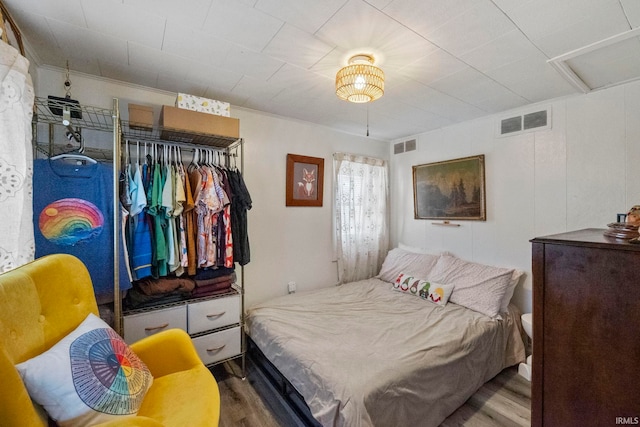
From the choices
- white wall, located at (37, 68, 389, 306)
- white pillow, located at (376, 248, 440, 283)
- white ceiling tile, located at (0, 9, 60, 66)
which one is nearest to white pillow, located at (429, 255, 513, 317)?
white pillow, located at (376, 248, 440, 283)

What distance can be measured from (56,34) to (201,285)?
174 centimetres

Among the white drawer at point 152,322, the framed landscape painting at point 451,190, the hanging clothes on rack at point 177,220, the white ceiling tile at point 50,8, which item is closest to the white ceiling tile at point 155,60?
the white ceiling tile at point 50,8

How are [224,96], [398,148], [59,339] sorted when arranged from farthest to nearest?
[398,148] → [224,96] → [59,339]

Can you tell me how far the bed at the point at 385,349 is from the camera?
4.64 feet

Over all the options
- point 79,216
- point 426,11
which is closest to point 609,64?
point 426,11

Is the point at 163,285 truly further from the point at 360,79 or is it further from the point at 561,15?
the point at 561,15

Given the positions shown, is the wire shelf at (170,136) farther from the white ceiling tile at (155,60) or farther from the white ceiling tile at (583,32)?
the white ceiling tile at (583,32)

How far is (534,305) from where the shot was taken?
1011 millimetres

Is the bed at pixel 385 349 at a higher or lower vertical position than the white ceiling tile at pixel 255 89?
lower

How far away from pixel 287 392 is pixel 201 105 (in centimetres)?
222

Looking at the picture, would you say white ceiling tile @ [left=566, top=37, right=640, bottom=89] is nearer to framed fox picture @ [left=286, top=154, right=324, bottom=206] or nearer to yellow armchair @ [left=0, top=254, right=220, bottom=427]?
framed fox picture @ [left=286, top=154, right=324, bottom=206]

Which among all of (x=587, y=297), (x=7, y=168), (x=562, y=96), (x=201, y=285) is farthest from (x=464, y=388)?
(x=7, y=168)

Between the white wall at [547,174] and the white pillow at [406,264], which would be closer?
the white wall at [547,174]

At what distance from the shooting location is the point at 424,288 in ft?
8.87
